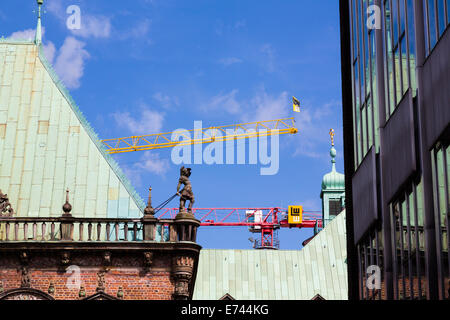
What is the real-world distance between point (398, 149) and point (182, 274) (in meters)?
12.7

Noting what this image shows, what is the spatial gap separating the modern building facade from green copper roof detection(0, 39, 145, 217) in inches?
437

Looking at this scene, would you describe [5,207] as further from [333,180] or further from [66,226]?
[333,180]

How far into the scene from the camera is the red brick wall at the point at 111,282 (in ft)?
136

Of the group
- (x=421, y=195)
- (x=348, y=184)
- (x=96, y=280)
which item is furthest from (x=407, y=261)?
(x=96, y=280)

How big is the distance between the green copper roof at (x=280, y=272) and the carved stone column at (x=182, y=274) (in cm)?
2926

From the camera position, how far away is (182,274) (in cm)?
4159
